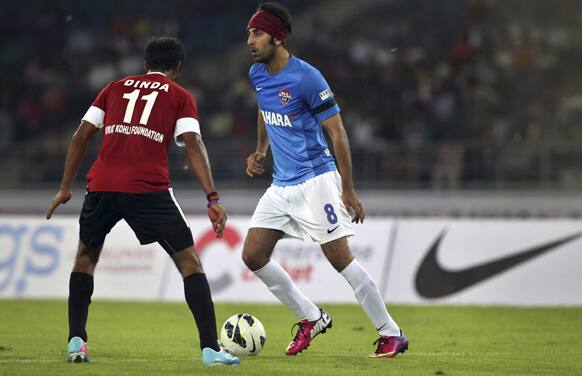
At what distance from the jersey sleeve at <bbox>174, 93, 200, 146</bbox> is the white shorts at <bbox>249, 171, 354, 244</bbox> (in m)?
1.12

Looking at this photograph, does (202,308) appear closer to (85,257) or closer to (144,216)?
(144,216)

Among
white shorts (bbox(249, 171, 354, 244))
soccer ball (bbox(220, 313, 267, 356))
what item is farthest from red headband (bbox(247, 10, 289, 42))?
soccer ball (bbox(220, 313, 267, 356))

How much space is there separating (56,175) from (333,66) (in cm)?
574

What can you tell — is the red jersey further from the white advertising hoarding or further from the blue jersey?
the white advertising hoarding

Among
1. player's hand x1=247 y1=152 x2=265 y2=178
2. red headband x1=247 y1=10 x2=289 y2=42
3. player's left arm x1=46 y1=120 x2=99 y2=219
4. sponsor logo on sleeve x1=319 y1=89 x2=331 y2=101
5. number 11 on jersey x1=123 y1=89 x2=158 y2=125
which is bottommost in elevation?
player's hand x1=247 y1=152 x2=265 y2=178

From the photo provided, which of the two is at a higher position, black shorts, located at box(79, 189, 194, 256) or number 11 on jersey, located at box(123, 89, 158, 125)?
number 11 on jersey, located at box(123, 89, 158, 125)

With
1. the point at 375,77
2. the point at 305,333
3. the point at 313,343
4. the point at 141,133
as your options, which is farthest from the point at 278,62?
the point at 375,77

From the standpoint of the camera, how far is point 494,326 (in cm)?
1202

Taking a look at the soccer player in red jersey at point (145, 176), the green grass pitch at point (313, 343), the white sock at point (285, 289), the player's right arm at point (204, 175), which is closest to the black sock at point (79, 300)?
the soccer player in red jersey at point (145, 176)

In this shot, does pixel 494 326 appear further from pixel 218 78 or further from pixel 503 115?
pixel 218 78

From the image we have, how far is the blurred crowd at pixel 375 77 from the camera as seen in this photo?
63.4ft

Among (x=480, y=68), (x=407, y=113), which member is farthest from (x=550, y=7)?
(x=407, y=113)

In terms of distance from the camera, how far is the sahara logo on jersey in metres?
8.63

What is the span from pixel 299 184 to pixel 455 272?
6990 millimetres
